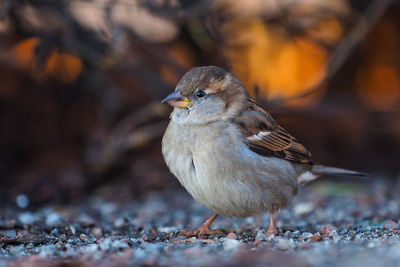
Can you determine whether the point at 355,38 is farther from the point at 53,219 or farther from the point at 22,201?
the point at 22,201

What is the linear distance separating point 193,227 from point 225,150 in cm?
99

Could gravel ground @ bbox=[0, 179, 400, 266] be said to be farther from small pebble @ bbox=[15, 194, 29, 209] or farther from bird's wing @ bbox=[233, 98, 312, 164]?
bird's wing @ bbox=[233, 98, 312, 164]

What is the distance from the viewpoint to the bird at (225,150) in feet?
12.1

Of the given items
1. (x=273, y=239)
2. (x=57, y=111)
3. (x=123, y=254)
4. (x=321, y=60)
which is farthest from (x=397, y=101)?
(x=123, y=254)

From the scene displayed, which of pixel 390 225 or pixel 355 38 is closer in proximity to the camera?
pixel 390 225

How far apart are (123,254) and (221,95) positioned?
5.05ft

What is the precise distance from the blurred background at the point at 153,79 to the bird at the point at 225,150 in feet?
2.87

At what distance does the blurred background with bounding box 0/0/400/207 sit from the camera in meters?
5.47

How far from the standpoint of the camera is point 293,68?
25.7ft

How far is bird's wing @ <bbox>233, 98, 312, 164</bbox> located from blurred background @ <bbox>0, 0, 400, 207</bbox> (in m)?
0.72

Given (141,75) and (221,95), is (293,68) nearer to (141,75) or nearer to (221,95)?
(141,75)

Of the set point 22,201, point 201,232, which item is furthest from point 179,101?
point 22,201

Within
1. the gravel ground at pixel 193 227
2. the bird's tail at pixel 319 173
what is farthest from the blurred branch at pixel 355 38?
the gravel ground at pixel 193 227

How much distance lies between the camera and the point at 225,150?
3.69 metres
